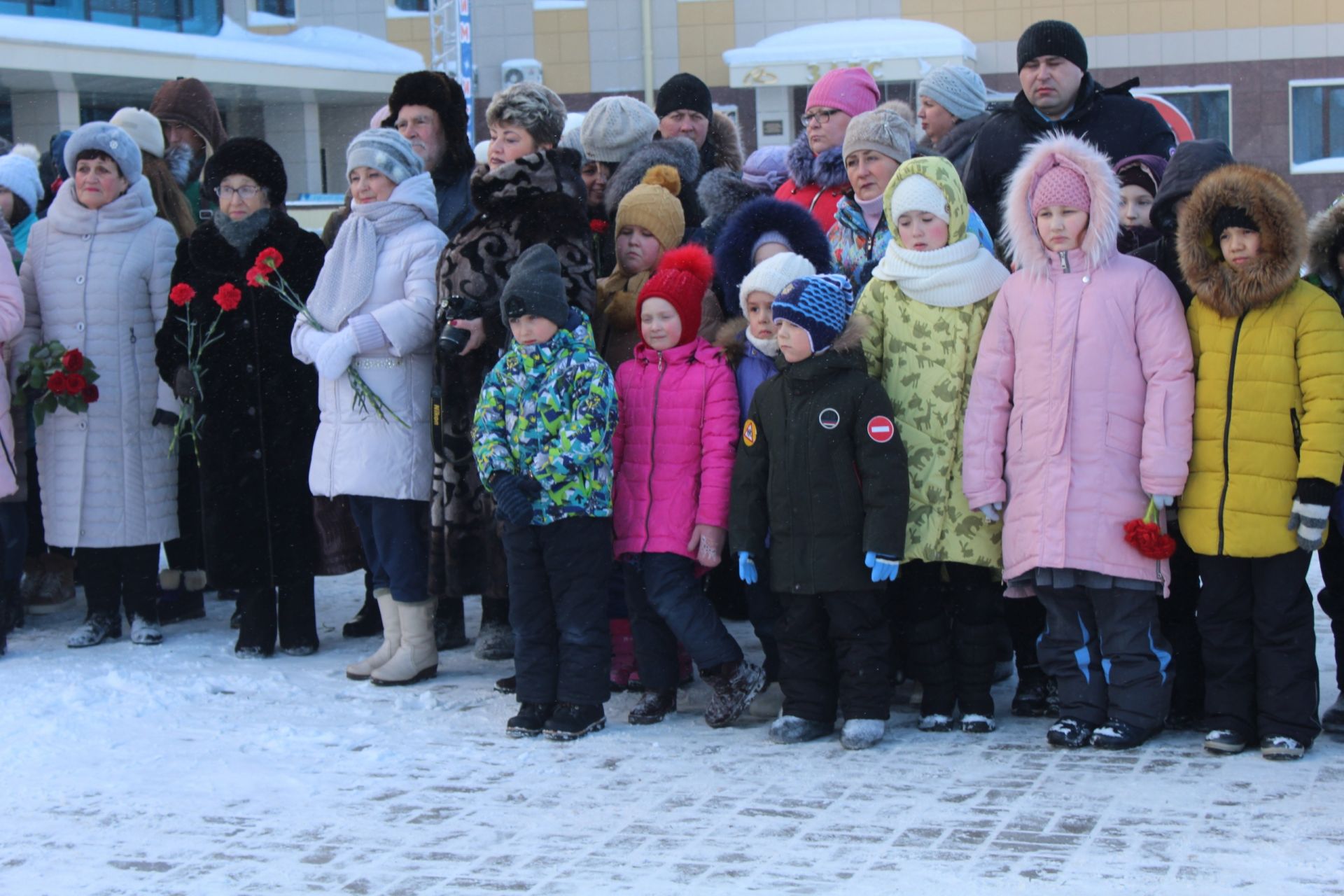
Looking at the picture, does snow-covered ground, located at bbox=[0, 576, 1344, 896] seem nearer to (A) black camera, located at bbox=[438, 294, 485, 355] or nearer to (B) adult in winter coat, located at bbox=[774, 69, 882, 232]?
(A) black camera, located at bbox=[438, 294, 485, 355]

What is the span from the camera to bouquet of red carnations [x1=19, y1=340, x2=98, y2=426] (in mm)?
6320

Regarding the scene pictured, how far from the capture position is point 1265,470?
4.62 m

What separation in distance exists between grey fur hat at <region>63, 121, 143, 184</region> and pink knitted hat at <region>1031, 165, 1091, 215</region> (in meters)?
3.90

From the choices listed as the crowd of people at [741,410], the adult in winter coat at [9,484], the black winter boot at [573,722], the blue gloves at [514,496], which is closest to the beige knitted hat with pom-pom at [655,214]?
the crowd of people at [741,410]

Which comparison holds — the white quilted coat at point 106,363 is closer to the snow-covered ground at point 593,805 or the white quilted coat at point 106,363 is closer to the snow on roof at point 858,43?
the snow-covered ground at point 593,805

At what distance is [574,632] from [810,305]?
53.3 inches

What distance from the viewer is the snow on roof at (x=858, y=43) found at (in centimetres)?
2052

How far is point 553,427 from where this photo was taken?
5105mm

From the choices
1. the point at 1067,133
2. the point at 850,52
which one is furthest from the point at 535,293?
the point at 850,52

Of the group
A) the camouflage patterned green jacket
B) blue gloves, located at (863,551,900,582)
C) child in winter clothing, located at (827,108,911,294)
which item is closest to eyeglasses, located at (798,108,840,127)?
child in winter clothing, located at (827,108,911,294)

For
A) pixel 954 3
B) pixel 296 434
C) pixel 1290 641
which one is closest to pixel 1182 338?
pixel 1290 641

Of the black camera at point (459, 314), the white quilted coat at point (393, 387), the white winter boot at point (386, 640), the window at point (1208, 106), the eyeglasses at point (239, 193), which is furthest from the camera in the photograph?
the window at point (1208, 106)

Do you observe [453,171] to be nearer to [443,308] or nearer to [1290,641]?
[443,308]

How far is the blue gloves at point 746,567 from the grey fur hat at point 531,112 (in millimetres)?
2021
